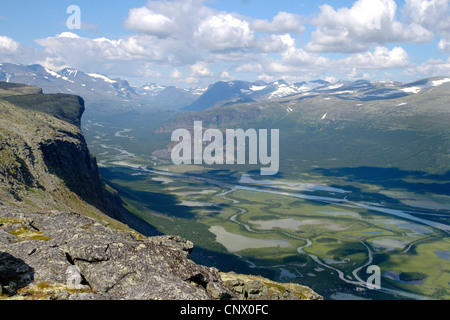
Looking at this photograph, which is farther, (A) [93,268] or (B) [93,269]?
(A) [93,268]

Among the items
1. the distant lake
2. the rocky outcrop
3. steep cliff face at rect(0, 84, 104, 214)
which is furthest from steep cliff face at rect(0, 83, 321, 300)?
the distant lake

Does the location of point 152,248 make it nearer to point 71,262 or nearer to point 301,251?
point 71,262

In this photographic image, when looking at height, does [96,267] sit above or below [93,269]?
above

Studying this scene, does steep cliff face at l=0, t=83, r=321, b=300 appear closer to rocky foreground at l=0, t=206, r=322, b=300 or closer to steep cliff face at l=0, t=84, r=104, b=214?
rocky foreground at l=0, t=206, r=322, b=300

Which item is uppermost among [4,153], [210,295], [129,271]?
[4,153]

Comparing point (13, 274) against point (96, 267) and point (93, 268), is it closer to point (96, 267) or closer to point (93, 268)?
point (93, 268)

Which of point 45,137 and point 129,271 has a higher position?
point 45,137

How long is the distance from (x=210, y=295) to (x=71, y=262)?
1354cm

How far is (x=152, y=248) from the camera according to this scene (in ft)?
113

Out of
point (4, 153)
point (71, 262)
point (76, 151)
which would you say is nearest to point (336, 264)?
point (76, 151)

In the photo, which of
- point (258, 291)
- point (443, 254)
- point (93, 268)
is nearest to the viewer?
point (93, 268)

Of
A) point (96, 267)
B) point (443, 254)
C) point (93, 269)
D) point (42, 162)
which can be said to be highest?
point (42, 162)

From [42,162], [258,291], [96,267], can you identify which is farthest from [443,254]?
[96,267]

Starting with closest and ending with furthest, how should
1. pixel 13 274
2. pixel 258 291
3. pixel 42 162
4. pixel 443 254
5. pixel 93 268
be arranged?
pixel 13 274 < pixel 93 268 < pixel 258 291 < pixel 42 162 < pixel 443 254
